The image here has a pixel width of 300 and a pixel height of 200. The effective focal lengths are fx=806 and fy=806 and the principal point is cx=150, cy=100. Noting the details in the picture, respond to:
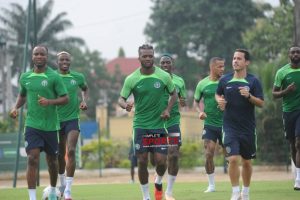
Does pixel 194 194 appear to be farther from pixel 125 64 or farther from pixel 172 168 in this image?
pixel 125 64

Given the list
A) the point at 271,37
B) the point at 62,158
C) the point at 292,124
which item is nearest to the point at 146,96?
the point at 62,158

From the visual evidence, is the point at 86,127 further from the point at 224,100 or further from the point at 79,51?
the point at 79,51

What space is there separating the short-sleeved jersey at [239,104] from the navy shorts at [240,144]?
77 millimetres

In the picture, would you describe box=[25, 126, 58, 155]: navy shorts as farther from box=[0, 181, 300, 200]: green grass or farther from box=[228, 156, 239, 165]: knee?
box=[228, 156, 239, 165]: knee

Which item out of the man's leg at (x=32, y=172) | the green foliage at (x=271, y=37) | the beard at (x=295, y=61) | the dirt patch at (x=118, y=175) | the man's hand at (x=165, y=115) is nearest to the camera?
the man's leg at (x=32, y=172)

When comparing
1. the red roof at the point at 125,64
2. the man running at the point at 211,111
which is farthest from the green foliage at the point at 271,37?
the red roof at the point at 125,64

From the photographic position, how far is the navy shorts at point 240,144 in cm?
1255

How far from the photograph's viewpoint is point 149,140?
1308 centimetres

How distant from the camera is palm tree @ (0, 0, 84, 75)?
8138 centimetres

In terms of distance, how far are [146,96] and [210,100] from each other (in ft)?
14.0

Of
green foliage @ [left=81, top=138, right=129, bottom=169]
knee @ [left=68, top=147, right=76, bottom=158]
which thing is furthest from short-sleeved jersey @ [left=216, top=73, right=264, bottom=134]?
green foliage @ [left=81, top=138, right=129, bottom=169]

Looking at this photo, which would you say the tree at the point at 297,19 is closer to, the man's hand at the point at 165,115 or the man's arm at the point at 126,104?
the man's hand at the point at 165,115

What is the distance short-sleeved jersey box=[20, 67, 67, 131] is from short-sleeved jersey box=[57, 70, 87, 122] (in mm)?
1902

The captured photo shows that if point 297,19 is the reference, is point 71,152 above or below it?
below
